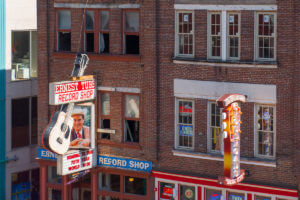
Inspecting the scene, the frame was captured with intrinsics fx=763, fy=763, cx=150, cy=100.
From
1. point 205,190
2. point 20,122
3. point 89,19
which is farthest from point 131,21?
point 20,122

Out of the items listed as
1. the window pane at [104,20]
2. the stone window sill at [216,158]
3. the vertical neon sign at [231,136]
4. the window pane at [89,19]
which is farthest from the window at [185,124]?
the window pane at [89,19]

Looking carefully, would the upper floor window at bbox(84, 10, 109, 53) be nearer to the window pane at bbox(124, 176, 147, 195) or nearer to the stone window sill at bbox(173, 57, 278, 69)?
the stone window sill at bbox(173, 57, 278, 69)

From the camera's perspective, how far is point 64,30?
31109 millimetres

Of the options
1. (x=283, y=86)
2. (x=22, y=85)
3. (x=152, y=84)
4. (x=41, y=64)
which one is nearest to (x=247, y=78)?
(x=283, y=86)

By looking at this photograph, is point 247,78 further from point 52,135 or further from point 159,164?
point 52,135

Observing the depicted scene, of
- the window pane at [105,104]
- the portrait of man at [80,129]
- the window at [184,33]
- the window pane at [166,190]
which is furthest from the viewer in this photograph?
the window pane at [105,104]

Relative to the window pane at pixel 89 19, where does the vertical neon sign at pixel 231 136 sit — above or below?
below

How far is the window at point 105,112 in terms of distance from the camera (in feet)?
99.0

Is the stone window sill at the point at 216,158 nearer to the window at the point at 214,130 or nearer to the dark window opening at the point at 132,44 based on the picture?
the window at the point at 214,130

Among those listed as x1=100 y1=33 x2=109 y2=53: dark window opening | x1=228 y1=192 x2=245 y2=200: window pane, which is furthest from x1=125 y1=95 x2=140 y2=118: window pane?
x1=228 y1=192 x2=245 y2=200: window pane

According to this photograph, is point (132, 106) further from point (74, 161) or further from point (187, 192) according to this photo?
point (187, 192)

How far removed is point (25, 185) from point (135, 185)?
7.90m

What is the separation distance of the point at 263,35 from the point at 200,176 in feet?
18.5

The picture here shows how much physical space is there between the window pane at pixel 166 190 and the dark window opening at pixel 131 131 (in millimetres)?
2095
